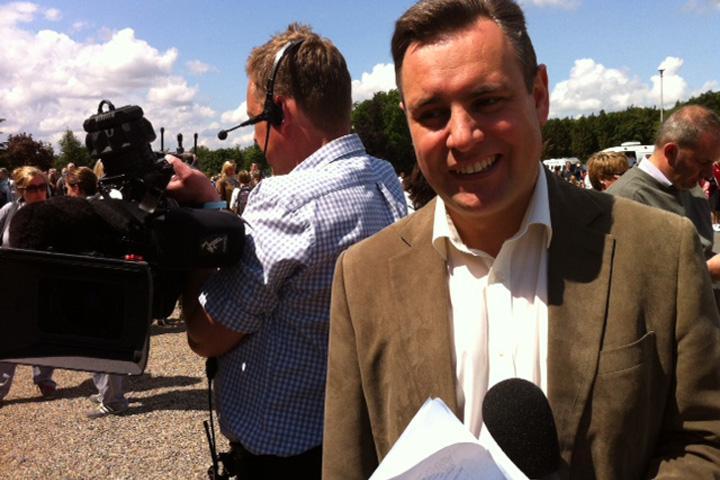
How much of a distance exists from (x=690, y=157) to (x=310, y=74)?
312 centimetres

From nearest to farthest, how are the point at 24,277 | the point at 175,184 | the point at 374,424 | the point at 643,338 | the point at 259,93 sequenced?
the point at 643,338
the point at 374,424
the point at 24,277
the point at 175,184
the point at 259,93

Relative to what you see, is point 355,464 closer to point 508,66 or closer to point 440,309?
point 440,309

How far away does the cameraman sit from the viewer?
6.88 feet

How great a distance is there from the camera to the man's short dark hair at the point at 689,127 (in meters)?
4.35

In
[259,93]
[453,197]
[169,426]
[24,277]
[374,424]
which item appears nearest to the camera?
[453,197]

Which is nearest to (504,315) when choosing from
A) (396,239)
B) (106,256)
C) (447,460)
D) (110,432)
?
(396,239)

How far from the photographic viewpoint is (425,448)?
110 centimetres

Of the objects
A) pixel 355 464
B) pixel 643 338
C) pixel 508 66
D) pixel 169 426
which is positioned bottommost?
pixel 169 426

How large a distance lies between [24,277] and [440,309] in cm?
118

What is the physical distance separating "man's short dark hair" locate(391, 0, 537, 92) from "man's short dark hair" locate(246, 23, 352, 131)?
0.79 metres

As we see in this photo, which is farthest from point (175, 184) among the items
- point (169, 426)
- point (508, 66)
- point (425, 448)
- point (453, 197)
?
point (169, 426)

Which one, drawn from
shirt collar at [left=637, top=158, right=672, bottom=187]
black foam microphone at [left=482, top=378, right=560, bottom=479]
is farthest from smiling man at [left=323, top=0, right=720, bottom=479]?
shirt collar at [left=637, top=158, right=672, bottom=187]

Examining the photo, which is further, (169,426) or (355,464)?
(169,426)

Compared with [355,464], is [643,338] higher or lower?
higher
